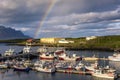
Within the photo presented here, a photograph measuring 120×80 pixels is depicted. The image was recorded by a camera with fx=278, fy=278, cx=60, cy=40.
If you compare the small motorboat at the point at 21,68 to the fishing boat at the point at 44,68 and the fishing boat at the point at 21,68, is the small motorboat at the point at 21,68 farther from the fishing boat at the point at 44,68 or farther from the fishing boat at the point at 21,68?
the fishing boat at the point at 44,68

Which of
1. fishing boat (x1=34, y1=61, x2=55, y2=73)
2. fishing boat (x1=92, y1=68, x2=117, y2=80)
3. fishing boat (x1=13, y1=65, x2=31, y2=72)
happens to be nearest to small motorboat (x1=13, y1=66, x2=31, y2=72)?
fishing boat (x1=13, y1=65, x2=31, y2=72)

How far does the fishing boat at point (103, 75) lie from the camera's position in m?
45.7

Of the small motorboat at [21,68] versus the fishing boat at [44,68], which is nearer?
the fishing boat at [44,68]

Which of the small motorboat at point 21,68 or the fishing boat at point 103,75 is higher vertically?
the small motorboat at point 21,68

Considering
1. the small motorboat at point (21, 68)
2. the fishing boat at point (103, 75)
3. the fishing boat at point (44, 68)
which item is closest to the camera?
the fishing boat at point (103, 75)

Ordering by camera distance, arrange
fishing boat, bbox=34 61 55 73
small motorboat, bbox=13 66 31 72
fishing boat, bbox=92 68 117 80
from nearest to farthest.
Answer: fishing boat, bbox=92 68 117 80 < fishing boat, bbox=34 61 55 73 < small motorboat, bbox=13 66 31 72

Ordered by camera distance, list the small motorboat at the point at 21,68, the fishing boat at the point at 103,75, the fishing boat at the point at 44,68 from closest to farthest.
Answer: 1. the fishing boat at the point at 103,75
2. the fishing boat at the point at 44,68
3. the small motorboat at the point at 21,68

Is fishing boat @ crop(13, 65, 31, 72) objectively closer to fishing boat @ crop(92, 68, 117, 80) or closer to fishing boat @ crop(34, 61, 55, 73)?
fishing boat @ crop(34, 61, 55, 73)

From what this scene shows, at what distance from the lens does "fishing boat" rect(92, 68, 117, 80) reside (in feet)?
150

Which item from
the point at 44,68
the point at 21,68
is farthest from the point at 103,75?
the point at 21,68

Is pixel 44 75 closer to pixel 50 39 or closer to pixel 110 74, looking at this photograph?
pixel 110 74

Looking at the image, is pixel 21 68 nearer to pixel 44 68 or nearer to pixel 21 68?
pixel 21 68

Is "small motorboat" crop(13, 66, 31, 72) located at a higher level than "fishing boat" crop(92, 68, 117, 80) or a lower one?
higher

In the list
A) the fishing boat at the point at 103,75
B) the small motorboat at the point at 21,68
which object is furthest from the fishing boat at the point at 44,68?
the fishing boat at the point at 103,75
